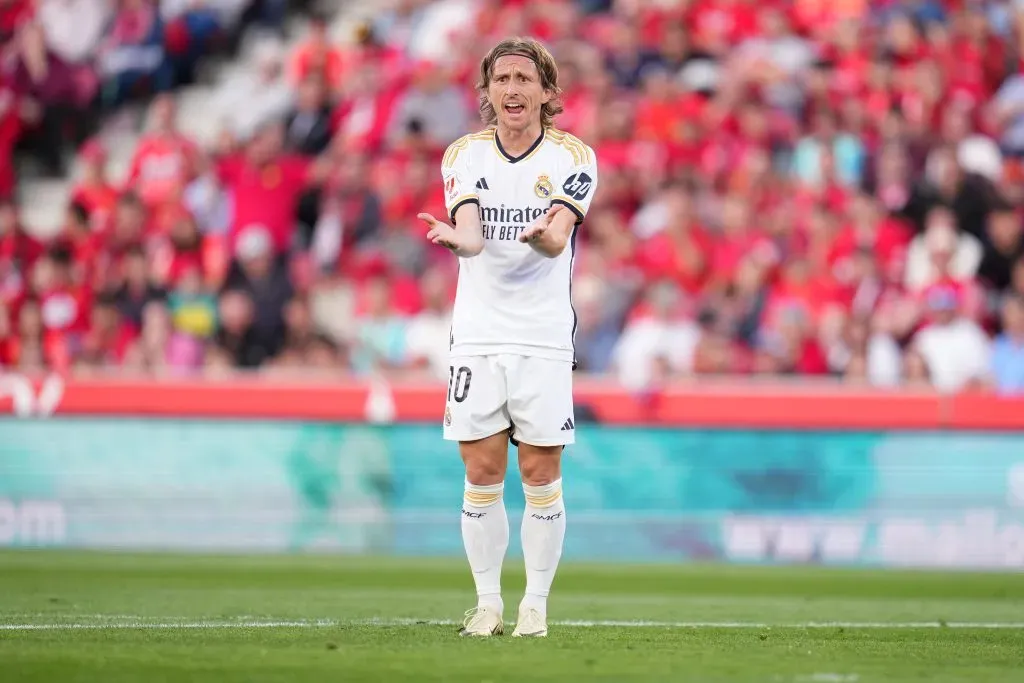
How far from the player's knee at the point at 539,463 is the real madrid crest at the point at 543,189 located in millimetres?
1120

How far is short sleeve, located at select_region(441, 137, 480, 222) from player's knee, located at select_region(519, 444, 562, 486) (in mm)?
1097

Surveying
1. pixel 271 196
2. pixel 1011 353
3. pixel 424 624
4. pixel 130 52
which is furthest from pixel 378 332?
pixel 424 624

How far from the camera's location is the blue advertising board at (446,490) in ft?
46.7

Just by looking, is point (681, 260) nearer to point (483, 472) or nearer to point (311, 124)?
point (311, 124)

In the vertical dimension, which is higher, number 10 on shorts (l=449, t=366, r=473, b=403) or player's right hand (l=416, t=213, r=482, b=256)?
player's right hand (l=416, t=213, r=482, b=256)

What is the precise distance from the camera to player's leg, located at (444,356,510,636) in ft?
25.5

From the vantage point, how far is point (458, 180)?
309 inches

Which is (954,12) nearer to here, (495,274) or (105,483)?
(105,483)

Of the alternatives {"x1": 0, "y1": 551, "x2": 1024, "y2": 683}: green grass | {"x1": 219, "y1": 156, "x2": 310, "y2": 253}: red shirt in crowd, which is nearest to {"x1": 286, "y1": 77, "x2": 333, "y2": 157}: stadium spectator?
{"x1": 219, "y1": 156, "x2": 310, "y2": 253}: red shirt in crowd

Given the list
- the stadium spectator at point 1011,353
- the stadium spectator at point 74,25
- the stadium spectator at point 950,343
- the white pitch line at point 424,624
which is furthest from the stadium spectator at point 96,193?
the white pitch line at point 424,624

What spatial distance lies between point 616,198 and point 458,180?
10335 millimetres

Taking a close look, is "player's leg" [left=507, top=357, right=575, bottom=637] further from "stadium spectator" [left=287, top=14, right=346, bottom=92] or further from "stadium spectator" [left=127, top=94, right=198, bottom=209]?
"stadium spectator" [left=287, top=14, right=346, bottom=92]

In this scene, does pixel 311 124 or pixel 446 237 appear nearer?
pixel 446 237

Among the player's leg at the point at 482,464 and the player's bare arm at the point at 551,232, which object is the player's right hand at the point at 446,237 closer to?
the player's bare arm at the point at 551,232
